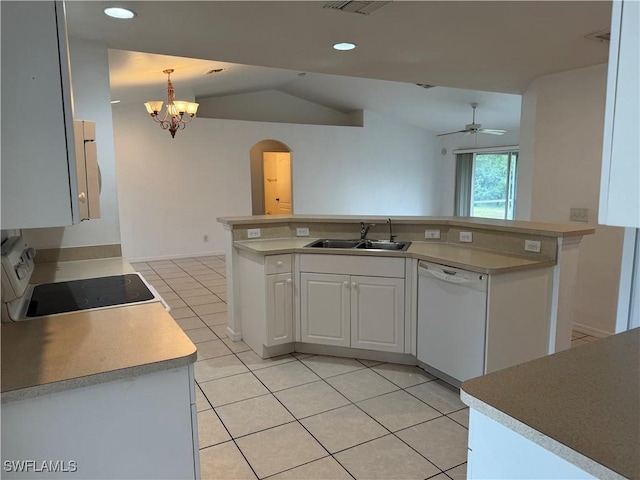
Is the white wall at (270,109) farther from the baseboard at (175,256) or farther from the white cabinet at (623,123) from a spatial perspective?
the white cabinet at (623,123)

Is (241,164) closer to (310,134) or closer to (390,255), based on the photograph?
(310,134)

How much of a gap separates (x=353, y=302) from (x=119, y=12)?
2.36 metres

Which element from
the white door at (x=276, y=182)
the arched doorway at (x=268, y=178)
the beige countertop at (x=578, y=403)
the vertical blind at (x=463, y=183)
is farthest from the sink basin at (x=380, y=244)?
the vertical blind at (x=463, y=183)

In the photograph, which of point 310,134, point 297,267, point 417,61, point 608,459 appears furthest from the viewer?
point 310,134

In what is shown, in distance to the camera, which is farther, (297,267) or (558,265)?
(297,267)

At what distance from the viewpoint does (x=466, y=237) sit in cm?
329

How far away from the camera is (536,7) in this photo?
2.38 meters

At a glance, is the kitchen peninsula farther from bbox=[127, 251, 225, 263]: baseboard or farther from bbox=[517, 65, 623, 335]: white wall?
bbox=[127, 251, 225, 263]: baseboard

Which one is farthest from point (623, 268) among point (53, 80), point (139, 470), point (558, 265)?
point (53, 80)

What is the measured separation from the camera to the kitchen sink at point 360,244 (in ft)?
11.3

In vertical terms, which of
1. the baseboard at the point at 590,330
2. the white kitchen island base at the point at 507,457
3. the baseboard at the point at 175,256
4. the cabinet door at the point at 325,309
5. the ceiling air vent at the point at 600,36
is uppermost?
the ceiling air vent at the point at 600,36

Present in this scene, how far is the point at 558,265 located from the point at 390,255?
3.50 ft

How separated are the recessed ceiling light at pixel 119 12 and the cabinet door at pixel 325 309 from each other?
2008 mm

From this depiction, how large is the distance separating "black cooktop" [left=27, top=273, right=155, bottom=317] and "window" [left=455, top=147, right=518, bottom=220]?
26.2 ft
